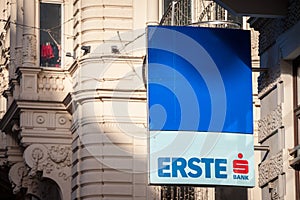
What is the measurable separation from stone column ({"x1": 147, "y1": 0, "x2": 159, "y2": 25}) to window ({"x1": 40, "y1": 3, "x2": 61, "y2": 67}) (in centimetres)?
343

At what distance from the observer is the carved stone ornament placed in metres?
31.3

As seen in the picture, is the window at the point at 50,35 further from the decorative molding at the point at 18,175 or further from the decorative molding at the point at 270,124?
the decorative molding at the point at 270,124

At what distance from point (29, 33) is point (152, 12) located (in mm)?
3900

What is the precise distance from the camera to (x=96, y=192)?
97.3 feet

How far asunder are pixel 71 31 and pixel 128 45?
299 cm

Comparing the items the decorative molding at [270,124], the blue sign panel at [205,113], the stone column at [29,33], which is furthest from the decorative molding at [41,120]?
the decorative molding at [270,124]

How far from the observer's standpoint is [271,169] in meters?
17.4

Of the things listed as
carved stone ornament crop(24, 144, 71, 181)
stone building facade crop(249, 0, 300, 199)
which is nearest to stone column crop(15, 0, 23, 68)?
carved stone ornament crop(24, 144, 71, 181)

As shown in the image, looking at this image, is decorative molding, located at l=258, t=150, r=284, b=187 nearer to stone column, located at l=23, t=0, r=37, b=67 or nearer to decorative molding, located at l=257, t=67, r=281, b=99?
decorative molding, located at l=257, t=67, r=281, b=99

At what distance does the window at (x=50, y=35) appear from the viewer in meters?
32.3

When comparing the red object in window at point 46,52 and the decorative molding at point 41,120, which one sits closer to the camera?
the decorative molding at point 41,120

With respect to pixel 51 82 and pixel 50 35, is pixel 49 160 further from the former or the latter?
pixel 50 35

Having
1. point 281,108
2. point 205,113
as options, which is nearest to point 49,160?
point 205,113

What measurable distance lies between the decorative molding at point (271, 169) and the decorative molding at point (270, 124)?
1.30 ft
